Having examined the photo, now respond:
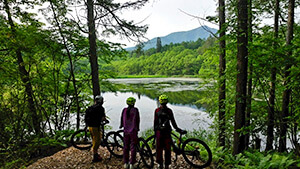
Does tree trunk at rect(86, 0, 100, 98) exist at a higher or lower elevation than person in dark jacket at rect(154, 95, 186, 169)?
higher

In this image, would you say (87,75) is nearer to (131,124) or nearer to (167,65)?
(131,124)

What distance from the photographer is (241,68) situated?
513 cm

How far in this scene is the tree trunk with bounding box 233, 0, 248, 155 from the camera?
4918 mm

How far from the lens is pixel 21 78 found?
7.41 meters

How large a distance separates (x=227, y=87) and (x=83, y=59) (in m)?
6.40

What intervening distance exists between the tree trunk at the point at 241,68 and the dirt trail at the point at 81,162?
1.80 metres

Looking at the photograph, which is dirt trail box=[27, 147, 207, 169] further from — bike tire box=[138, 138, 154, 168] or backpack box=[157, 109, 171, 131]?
backpack box=[157, 109, 171, 131]

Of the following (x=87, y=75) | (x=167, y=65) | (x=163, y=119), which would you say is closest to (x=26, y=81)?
(x=87, y=75)

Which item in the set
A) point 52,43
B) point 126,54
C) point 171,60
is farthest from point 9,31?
point 171,60

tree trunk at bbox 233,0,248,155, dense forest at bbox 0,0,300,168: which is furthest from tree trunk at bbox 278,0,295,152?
tree trunk at bbox 233,0,248,155

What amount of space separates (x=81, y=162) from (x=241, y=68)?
5114mm

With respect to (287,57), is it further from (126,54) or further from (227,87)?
(126,54)

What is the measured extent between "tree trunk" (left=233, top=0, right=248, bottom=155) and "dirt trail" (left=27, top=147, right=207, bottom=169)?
70.8 inches

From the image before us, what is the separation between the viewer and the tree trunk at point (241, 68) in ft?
16.1
